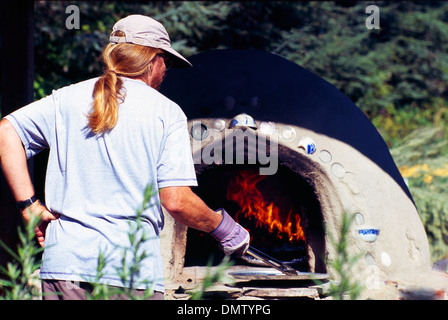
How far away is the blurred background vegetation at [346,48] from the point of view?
7.36 metres

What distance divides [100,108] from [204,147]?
176cm

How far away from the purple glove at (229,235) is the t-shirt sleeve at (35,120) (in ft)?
2.45

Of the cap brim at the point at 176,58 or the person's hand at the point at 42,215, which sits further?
the cap brim at the point at 176,58

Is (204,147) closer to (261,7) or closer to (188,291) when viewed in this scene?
(188,291)

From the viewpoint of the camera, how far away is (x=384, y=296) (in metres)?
3.96

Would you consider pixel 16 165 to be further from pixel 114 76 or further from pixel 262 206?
pixel 262 206

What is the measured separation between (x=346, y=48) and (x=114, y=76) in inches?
374

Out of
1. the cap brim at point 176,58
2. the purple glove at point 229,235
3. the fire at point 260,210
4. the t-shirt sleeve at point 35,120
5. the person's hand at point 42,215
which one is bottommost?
the purple glove at point 229,235

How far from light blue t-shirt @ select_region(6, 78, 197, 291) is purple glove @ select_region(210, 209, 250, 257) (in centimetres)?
29
